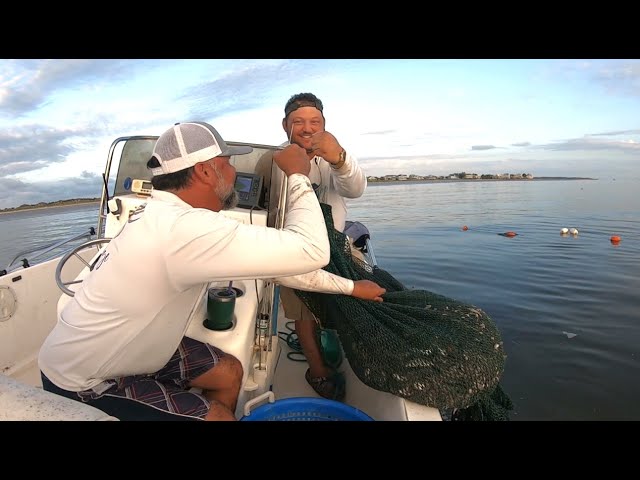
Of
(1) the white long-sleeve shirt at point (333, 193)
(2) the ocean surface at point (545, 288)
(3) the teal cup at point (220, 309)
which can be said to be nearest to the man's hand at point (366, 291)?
(1) the white long-sleeve shirt at point (333, 193)

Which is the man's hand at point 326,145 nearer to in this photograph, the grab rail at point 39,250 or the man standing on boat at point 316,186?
the man standing on boat at point 316,186

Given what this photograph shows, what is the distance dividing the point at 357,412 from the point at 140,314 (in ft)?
3.99

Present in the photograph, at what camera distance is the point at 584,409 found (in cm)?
429

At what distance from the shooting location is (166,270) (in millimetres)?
1559

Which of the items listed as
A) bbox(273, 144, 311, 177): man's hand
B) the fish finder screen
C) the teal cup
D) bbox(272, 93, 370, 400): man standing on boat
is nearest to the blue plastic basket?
the teal cup

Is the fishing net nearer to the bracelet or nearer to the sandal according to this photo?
the sandal

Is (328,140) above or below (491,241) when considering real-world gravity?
above

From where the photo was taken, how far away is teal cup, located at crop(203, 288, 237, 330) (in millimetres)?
2334

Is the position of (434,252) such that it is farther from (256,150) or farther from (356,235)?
(256,150)

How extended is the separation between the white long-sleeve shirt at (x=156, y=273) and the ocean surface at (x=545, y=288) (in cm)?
372

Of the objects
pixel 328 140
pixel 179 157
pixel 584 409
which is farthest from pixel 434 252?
pixel 179 157

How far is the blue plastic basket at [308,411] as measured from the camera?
6.68 feet

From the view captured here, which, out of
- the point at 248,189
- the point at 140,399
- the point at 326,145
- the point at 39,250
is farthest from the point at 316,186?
the point at 39,250

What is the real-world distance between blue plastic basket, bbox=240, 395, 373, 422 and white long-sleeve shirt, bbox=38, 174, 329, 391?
2.23ft
